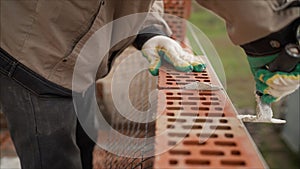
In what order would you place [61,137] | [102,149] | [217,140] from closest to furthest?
[217,140], [61,137], [102,149]

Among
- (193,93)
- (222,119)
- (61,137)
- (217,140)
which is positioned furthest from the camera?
(61,137)

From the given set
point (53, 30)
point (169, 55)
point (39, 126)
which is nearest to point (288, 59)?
point (169, 55)

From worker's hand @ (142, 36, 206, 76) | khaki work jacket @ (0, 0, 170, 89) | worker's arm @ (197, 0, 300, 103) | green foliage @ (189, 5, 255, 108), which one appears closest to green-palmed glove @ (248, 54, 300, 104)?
worker's arm @ (197, 0, 300, 103)

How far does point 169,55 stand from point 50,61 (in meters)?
0.35

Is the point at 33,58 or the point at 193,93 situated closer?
the point at 193,93

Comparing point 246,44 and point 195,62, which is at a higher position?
point 246,44

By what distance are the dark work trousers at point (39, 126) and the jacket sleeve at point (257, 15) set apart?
1.89ft

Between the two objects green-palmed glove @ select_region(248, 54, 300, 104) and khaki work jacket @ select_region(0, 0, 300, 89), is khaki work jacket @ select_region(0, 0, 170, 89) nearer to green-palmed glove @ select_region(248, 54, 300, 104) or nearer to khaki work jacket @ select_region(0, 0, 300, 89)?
khaki work jacket @ select_region(0, 0, 300, 89)

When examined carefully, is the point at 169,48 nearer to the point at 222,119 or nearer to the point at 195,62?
the point at 195,62

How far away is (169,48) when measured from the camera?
1.27 m

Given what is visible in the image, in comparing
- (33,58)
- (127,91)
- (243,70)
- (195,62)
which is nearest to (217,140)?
(195,62)

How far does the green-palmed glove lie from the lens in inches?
34.5

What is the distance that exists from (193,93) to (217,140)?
24 centimetres

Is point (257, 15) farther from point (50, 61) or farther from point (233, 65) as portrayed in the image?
point (233, 65)
